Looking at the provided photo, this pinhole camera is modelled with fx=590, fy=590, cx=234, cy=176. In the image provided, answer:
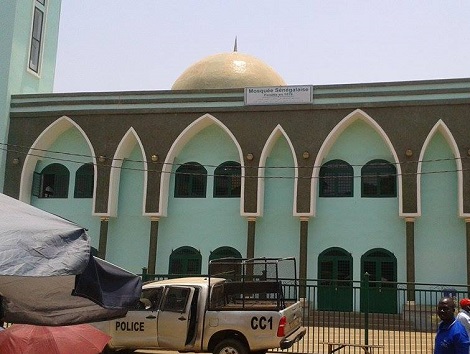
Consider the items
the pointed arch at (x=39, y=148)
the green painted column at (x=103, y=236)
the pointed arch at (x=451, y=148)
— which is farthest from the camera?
the pointed arch at (x=39, y=148)

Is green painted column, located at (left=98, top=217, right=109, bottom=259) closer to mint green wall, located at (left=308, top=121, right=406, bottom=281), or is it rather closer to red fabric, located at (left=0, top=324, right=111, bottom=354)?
mint green wall, located at (left=308, top=121, right=406, bottom=281)

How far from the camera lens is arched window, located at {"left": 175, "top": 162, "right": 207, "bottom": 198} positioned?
70.7 ft

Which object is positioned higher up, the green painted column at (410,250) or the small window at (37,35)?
the small window at (37,35)

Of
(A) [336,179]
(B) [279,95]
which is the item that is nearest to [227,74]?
(B) [279,95]

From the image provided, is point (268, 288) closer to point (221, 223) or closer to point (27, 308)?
point (27, 308)

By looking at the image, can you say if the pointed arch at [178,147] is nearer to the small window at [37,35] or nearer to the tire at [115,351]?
the small window at [37,35]

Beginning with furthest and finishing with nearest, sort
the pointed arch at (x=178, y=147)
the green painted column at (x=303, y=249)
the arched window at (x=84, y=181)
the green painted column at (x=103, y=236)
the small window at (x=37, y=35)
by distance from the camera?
1. the small window at (x=37, y=35)
2. the arched window at (x=84, y=181)
3. the green painted column at (x=103, y=236)
4. the pointed arch at (x=178, y=147)
5. the green painted column at (x=303, y=249)

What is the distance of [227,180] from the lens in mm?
21297

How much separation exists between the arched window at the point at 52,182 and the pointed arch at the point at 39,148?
37cm

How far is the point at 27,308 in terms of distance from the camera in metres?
5.10

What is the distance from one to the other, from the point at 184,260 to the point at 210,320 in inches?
442

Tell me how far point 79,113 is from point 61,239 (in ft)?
61.8

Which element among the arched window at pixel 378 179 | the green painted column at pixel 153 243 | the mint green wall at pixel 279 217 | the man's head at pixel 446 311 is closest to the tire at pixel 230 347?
the man's head at pixel 446 311

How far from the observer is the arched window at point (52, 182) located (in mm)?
22672
